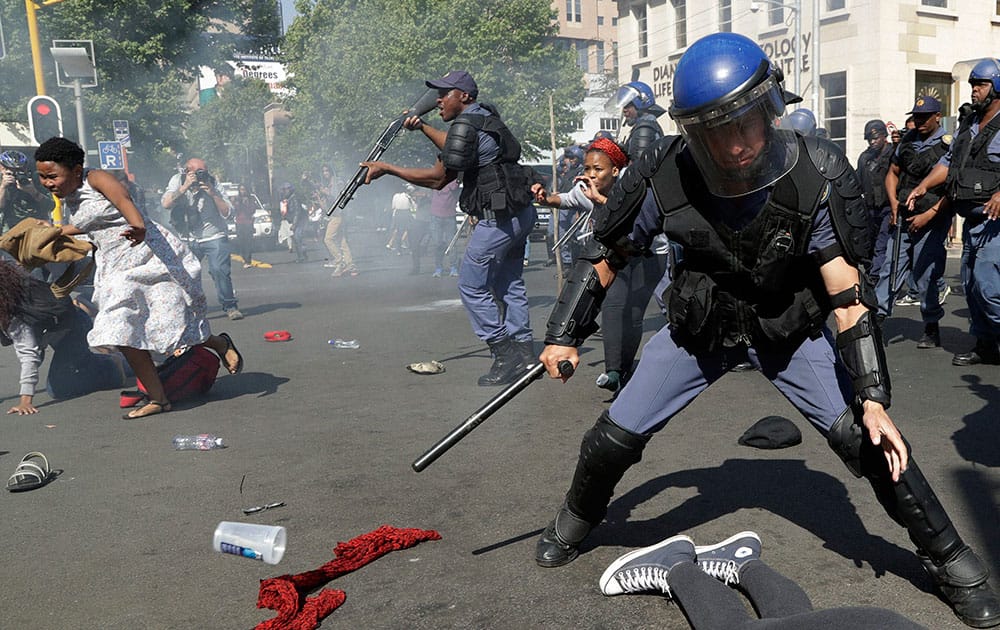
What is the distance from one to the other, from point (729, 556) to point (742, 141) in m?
1.34

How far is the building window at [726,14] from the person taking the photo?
1144 inches

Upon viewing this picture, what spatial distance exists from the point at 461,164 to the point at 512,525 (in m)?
3.19

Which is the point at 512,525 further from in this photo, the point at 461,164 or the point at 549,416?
the point at 461,164

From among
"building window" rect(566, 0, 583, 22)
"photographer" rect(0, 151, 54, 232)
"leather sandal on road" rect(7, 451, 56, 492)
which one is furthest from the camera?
"building window" rect(566, 0, 583, 22)

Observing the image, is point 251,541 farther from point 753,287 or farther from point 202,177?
point 202,177

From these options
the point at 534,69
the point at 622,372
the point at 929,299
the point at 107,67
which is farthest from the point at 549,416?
the point at 534,69

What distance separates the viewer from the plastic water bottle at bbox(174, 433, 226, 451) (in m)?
5.33

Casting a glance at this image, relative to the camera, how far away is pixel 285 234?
2283 cm

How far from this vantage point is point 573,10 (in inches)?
3009

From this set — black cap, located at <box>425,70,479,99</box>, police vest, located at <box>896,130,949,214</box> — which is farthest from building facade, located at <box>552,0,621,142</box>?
black cap, located at <box>425,70,479,99</box>

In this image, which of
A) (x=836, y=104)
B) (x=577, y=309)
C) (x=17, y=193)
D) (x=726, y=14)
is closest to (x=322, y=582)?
(x=577, y=309)

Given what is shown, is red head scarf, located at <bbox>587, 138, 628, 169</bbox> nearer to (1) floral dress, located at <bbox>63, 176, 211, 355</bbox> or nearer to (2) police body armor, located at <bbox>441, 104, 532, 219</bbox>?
(2) police body armor, located at <bbox>441, 104, 532, 219</bbox>

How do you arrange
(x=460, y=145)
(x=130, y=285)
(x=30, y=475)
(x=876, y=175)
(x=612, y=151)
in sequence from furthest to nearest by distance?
(x=876, y=175), (x=460, y=145), (x=130, y=285), (x=612, y=151), (x=30, y=475)

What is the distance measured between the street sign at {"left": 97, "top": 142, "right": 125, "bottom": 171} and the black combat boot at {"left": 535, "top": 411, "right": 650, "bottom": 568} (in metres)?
14.3
